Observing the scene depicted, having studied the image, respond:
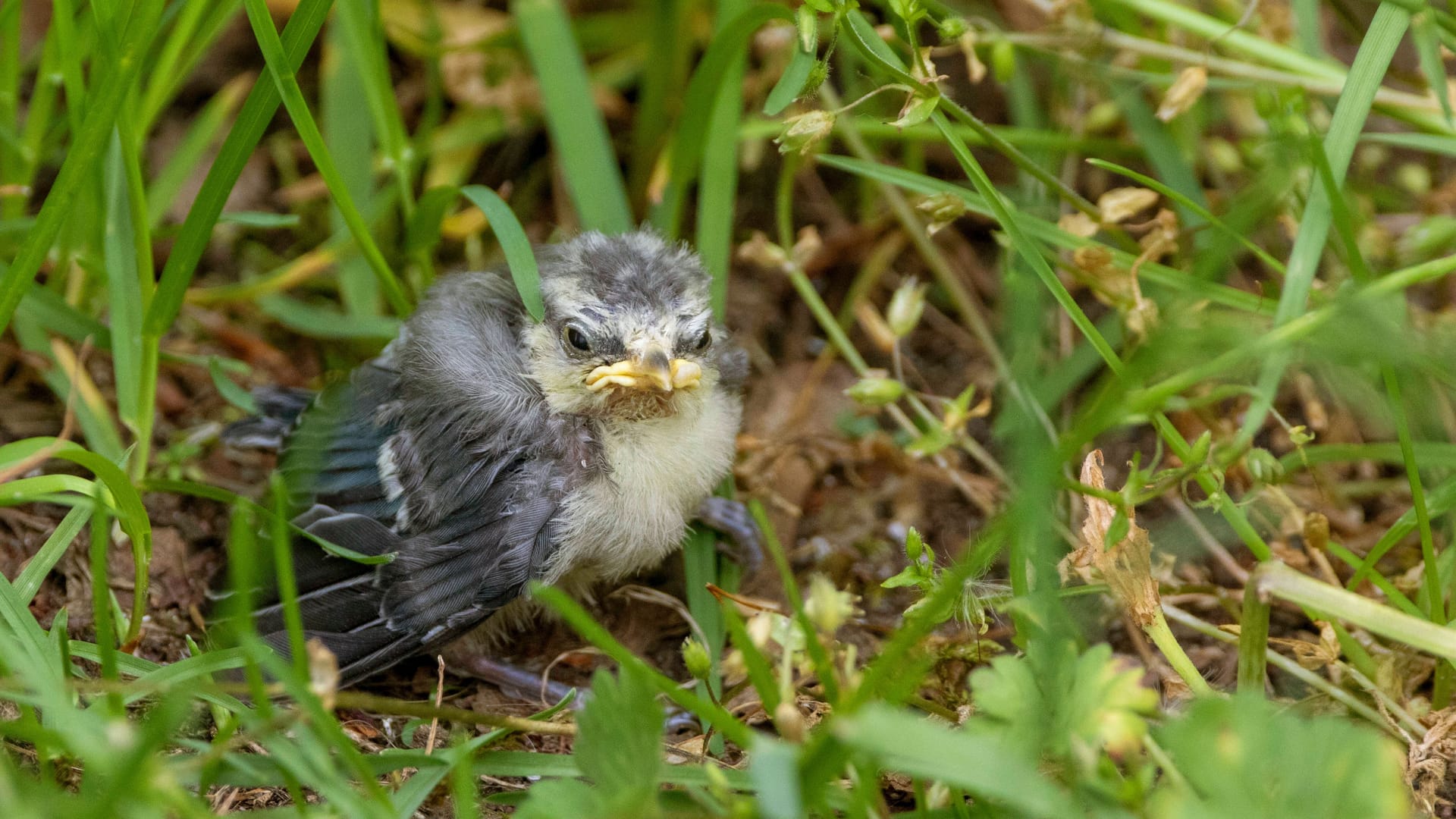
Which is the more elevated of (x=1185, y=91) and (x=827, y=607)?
(x=1185, y=91)

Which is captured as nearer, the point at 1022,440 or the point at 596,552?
the point at 1022,440

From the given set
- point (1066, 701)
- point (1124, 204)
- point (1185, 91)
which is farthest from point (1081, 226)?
point (1066, 701)

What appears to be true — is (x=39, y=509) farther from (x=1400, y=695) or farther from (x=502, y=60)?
(x=1400, y=695)

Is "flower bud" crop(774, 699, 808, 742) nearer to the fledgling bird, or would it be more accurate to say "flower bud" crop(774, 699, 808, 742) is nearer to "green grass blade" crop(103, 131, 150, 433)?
the fledgling bird

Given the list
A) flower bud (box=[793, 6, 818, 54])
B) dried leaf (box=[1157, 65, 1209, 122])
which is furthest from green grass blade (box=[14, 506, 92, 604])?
dried leaf (box=[1157, 65, 1209, 122])

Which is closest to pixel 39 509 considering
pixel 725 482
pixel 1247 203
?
pixel 725 482

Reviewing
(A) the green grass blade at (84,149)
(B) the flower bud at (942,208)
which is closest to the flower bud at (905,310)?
(B) the flower bud at (942,208)

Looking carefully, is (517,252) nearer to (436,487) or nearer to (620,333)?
(620,333)
